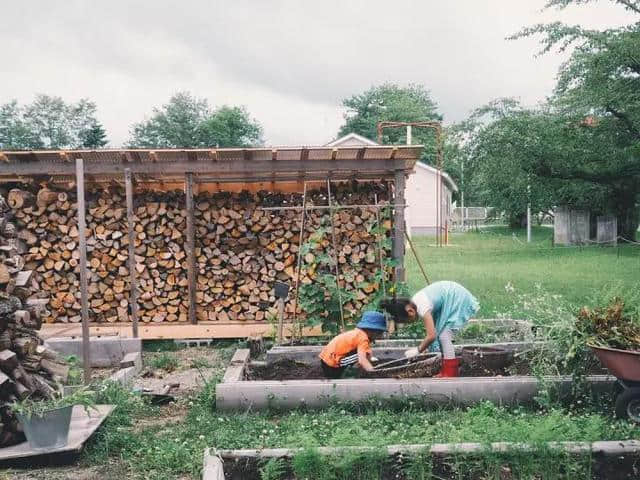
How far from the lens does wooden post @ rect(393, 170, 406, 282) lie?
9.34 meters

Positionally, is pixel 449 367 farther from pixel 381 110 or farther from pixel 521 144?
pixel 381 110

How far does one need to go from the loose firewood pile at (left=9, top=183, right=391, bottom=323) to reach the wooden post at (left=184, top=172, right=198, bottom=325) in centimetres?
26

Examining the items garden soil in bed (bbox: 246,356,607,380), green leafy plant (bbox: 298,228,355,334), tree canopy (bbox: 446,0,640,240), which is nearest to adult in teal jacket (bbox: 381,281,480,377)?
garden soil in bed (bbox: 246,356,607,380)

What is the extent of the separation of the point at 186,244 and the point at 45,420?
544cm

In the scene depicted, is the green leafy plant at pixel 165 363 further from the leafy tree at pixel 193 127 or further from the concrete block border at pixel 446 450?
the leafy tree at pixel 193 127

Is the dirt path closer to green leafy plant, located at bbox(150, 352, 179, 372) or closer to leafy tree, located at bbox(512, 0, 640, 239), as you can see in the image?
green leafy plant, located at bbox(150, 352, 179, 372)

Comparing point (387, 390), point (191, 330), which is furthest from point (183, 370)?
point (387, 390)

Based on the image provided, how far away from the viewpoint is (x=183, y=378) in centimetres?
775

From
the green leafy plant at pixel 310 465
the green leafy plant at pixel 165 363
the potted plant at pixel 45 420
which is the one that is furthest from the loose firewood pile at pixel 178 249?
the green leafy plant at pixel 310 465

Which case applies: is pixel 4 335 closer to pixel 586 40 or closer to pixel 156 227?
pixel 156 227

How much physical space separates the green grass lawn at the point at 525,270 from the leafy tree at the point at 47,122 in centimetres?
5527

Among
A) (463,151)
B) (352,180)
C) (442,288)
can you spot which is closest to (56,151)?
(352,180)

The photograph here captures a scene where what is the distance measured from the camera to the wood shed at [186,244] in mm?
9953

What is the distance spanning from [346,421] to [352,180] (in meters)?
5.21
